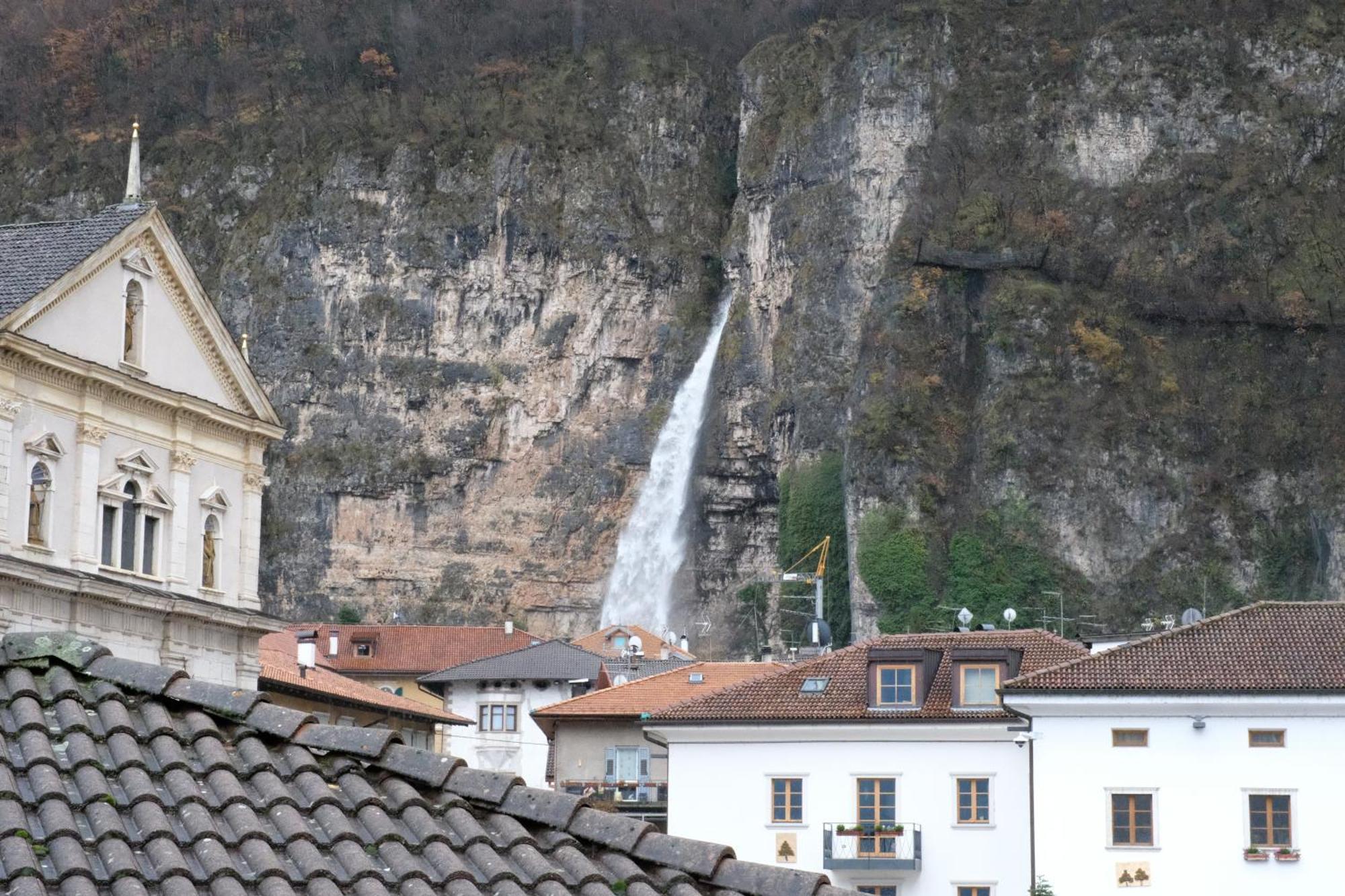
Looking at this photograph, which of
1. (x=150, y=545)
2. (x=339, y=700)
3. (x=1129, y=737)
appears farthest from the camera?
(x=339, y=700)

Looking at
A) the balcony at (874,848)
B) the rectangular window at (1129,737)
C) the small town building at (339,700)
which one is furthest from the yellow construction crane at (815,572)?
the rectangular window at (1129,737)

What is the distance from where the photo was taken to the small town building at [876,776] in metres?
48.9

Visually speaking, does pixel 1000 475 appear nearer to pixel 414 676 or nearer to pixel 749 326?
pixel 749 326

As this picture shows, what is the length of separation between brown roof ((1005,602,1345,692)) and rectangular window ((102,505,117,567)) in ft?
63.8

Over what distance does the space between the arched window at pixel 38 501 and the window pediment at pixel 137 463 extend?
2.44m

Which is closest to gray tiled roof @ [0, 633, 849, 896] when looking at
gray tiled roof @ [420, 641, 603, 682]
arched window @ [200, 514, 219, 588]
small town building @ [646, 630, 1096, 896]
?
small town building @ [646, 630, 1096, 896]

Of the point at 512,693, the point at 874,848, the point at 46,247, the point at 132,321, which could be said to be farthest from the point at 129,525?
the point at 512,693

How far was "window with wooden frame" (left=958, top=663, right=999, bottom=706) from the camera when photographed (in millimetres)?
50281

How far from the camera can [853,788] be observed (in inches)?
1977

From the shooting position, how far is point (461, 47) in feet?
530

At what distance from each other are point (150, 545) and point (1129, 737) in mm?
22078

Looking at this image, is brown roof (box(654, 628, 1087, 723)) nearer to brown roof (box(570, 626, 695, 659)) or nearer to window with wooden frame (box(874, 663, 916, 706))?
window with wooden frame (box(874, 663, 916, 706))

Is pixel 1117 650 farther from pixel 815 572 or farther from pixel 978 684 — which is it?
pixel 815 572

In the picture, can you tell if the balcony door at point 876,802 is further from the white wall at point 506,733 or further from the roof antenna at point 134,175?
the white wall at point 506,733
